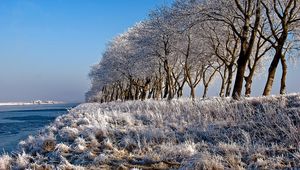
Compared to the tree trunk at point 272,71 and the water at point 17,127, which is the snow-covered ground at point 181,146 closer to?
the water at point 17,127

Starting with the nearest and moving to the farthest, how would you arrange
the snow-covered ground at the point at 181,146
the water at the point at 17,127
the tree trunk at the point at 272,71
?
the snow-covered ground at the point at 181,146, the water at the point at 17,127, the tree trunk at the point at 272,71

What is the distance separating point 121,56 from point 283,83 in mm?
34617

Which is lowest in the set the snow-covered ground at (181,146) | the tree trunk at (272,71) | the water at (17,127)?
the water at (17,127)

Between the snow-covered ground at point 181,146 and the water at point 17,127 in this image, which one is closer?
the snow-covered ground at point 181,146

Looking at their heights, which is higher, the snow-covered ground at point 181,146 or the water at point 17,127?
the snow-covered ground at point 181,146

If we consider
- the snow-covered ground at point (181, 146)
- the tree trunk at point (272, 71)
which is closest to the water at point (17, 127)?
the snow-covered ground at point (181, 146)

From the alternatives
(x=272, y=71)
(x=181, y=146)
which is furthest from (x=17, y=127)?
(x=181, y=146)

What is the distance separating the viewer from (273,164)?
688 cm

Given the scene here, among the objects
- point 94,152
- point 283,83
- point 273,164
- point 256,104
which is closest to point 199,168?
point 273,164

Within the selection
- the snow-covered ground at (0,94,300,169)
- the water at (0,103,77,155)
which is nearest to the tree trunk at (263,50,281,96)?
the snow-covered ground at (0,94,300,169)

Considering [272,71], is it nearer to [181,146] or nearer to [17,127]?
[181,146]

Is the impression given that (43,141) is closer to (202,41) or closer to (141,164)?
(141,164)

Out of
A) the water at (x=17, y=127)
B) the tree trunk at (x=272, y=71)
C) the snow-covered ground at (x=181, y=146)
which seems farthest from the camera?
the tree trunk at (x=272, y=71)

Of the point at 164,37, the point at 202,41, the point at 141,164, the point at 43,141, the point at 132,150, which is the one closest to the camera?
the point at 141,164
